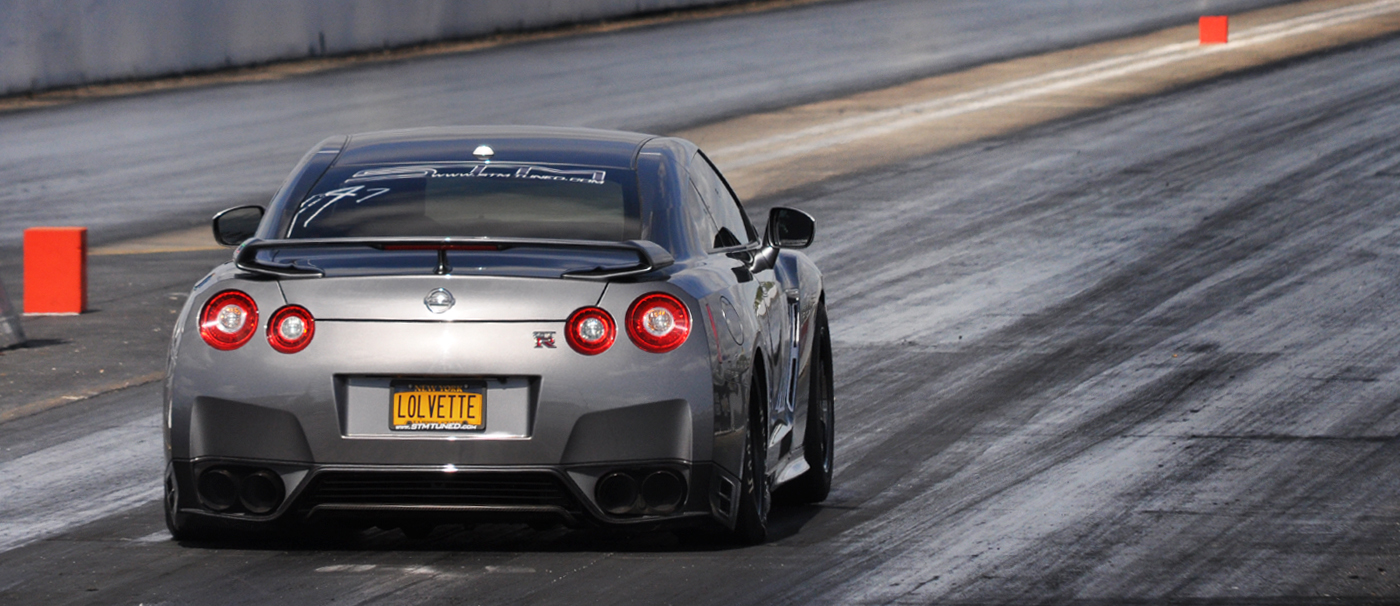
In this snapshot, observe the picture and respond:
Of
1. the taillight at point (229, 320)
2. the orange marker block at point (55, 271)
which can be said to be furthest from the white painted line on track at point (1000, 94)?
the taillight at point (229, 320)

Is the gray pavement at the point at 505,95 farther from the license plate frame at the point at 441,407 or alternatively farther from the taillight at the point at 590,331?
the taillight at the point at 590,331

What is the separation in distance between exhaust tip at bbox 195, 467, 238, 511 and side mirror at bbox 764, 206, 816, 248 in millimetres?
2601

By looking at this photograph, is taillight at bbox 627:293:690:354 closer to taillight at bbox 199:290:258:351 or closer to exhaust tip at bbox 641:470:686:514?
exhaust tip at bbox 641:470:686:514

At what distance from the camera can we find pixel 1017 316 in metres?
14.8

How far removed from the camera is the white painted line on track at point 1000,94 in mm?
25656

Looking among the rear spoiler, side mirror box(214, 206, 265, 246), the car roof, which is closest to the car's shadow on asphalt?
the rear spoiler

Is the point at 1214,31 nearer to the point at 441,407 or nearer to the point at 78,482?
the point at 78,482

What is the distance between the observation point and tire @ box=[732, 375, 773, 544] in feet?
24.2

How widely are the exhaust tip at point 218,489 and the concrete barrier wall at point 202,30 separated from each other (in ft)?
81.1

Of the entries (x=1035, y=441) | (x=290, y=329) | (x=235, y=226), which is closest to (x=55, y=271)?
(x=235, y=226)

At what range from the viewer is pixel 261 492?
7012 mm

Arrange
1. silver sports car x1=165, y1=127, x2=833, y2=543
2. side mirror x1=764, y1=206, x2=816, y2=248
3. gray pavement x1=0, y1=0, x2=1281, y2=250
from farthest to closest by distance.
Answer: gray pavement x1=0, y1=0, x2=1281, y2=250 → side mirror x1=764, y1=206, x2=816, y2=248 → silver sports car x1=165, y1=127, x2=833, y2=543

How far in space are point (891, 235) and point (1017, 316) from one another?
4.51 meters

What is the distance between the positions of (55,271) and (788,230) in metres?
7.50
